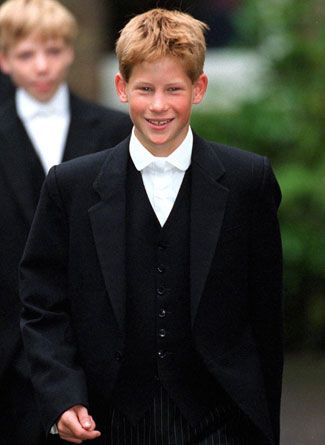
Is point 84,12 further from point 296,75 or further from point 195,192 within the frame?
point 195,192

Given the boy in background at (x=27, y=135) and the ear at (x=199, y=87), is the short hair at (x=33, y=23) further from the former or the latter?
the ear at (x=199, y=87)

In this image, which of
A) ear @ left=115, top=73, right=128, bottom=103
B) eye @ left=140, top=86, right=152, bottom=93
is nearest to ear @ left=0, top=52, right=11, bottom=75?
ear @ left=115, top=73, right=128, bottom=103

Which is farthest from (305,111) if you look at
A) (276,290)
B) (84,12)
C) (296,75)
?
(276,290)

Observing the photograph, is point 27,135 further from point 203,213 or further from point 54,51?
point 203,213

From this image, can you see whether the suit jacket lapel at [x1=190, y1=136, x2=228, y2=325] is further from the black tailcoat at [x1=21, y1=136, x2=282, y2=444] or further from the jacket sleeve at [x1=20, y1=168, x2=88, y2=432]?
the jacket sleeve at [x1=20, y1=168, x2=88, y2=432]

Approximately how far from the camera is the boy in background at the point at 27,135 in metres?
5.74

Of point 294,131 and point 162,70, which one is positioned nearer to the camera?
point 162,70

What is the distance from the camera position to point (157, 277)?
181 inches

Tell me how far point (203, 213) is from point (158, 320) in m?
0.35

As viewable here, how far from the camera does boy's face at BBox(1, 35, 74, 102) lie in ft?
20.5

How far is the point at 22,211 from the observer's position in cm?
585

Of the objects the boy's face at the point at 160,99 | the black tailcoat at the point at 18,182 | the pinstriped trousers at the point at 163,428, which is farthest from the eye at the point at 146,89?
the black tailcoat at the point at 18,182

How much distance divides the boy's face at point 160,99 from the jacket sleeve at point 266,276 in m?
0.32

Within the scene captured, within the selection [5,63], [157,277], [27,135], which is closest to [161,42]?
[157,277]
